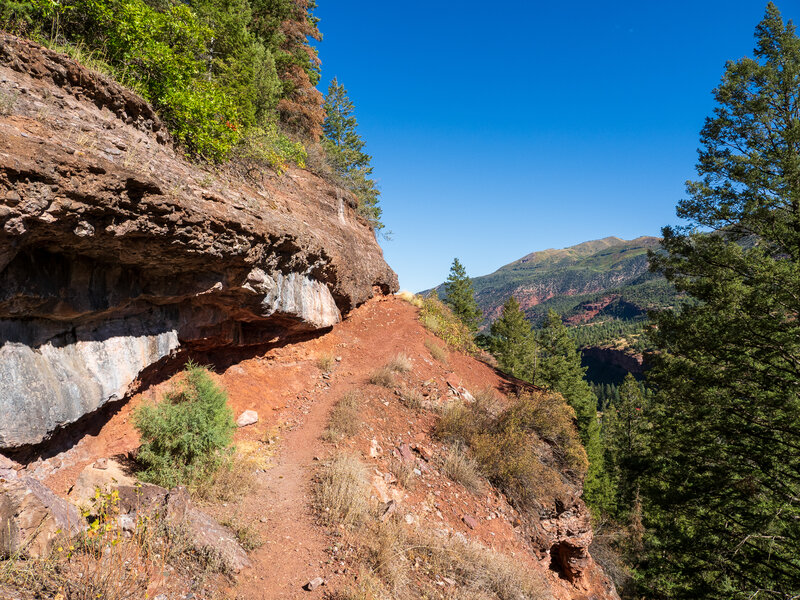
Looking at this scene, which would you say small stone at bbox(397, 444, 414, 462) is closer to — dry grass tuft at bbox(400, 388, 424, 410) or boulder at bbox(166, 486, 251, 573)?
dry grass tuft at bbox(400, 388, 424, 410)

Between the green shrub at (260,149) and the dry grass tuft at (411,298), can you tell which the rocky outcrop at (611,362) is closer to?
the dry grass tuft at (411,298)

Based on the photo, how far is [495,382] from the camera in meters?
14.8

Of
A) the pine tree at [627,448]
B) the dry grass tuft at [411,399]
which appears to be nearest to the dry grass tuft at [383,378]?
the dry grass tuft at [411,399]

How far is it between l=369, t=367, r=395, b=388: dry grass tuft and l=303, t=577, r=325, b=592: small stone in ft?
19.4

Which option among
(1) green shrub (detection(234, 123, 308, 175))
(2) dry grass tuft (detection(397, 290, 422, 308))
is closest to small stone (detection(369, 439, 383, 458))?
(1) green shrub (detection(234, 123, 308, 175))

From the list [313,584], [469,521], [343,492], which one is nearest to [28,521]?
[313,584]

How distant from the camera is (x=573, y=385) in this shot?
2427 centimetres

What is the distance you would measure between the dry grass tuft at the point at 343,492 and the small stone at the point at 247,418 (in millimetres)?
2400

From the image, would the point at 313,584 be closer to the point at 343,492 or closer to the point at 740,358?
the point at 343,492

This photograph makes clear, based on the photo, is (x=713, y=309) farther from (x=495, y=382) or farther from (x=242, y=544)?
(x=242, y=544)

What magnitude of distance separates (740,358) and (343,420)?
29.8ft

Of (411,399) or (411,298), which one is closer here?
(411,399)

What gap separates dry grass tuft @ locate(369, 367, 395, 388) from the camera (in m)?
10.2

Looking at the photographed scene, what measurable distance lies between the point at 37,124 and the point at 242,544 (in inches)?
223
